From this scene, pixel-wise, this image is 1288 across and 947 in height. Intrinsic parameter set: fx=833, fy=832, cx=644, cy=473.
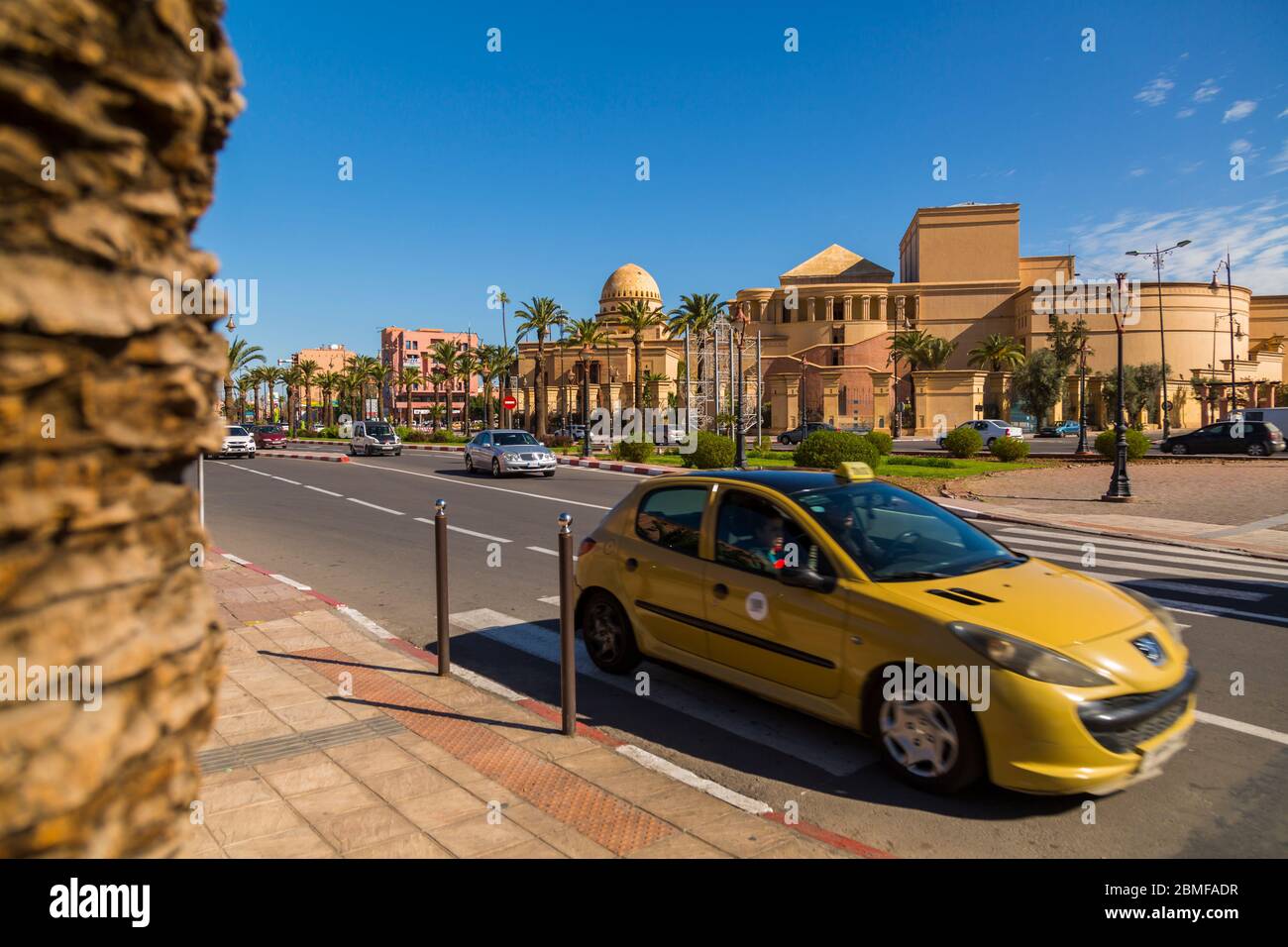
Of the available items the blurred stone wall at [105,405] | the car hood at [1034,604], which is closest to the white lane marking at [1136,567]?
the car hood at [1034,604]

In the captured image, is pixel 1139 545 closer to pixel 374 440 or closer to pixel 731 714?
pixel 731 714

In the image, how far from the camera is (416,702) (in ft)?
18.7

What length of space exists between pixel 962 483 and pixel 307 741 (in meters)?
22.4

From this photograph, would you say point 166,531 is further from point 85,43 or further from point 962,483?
point 962,483

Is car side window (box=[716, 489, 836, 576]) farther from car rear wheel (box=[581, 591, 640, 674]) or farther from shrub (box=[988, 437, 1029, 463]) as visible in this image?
shrub (box=[988, 437, 1029, 463])

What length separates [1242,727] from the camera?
5.29 metres

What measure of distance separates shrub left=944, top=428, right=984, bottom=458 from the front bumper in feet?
103

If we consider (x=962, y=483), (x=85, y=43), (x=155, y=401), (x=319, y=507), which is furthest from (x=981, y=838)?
(x=962, y=483)

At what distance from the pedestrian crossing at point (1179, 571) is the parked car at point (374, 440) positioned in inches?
1292

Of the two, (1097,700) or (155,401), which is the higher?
(155,401)

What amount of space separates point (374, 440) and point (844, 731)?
38.9 metres

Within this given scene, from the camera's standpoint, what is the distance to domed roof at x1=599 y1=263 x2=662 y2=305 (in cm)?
9494

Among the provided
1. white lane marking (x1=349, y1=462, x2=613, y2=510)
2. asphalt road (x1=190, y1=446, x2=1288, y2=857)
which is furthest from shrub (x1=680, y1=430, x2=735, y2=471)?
asphalt road (x1=190, y1=446, x2=1288, y2=857)

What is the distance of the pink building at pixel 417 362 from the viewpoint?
451 feet
